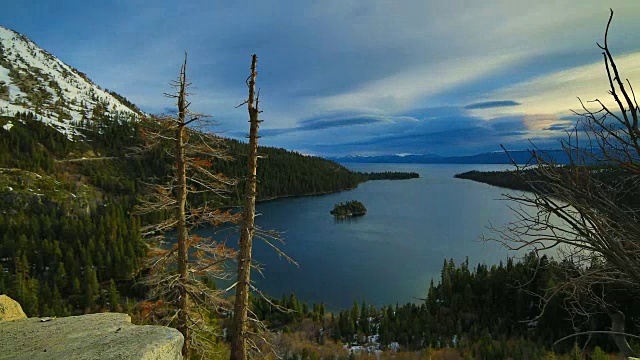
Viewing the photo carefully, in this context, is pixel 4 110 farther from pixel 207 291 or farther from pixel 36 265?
pixel 207 291

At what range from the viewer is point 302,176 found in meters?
163

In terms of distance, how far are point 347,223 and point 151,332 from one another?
281 feet

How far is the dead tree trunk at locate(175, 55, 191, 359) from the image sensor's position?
32.0 ft

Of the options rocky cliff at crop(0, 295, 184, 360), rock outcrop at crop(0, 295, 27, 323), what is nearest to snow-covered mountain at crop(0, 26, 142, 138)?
rock outcrop at crop(0, 295, 27, 323)

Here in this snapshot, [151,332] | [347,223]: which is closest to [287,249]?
[347,223]

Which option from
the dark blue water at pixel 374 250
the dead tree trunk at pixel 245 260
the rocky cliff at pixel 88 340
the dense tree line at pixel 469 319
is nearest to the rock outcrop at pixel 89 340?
the rocky cliff at pixel 88 340

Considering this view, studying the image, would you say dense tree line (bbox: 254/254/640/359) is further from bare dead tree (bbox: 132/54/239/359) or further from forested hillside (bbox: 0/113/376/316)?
bare dead tree (bbox: 132/54/239/359)

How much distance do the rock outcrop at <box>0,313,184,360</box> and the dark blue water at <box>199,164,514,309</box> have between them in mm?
16688

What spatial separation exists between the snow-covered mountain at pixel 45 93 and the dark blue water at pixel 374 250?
348ft

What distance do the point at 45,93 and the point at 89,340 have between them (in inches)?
7862

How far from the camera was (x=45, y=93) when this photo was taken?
520ft

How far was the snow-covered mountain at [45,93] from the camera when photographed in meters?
139

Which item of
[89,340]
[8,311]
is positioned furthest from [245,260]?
[8,311]

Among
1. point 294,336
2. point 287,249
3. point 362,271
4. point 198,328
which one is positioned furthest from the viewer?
point 287,249
